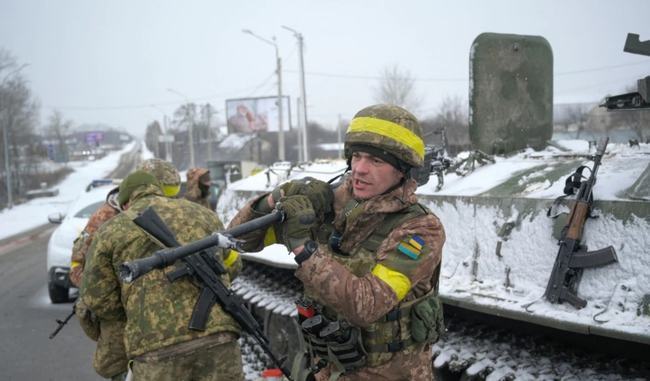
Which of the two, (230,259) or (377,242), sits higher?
(377,242)

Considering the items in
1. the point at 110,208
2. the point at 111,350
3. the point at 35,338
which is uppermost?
the point at 110,208

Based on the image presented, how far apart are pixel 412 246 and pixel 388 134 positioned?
41 cm

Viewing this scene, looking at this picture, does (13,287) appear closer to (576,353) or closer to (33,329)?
(33,329)

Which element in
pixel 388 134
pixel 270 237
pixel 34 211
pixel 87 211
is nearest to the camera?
pixel 388 134

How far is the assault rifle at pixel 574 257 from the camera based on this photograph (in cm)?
304

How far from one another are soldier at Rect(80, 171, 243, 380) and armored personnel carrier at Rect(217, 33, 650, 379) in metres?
1.33

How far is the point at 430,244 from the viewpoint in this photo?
2129mm

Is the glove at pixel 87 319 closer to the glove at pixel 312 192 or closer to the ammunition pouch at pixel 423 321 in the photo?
the glove at pixel 312 192

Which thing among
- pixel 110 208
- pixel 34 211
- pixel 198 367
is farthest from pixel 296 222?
pixel 34 211

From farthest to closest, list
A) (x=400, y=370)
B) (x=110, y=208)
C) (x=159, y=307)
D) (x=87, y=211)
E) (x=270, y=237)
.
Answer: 1. (x=87, y=211)
2. (x=110, y=208)
3. (x=159, y=307)
4. (x=270, y=237)
5. (x=400, y=370)

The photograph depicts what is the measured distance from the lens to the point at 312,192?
2.33 metres

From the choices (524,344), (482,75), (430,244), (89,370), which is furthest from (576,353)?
(89,370)

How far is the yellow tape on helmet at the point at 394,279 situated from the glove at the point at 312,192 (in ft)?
1.30

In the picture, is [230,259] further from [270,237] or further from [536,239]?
[536,239]
